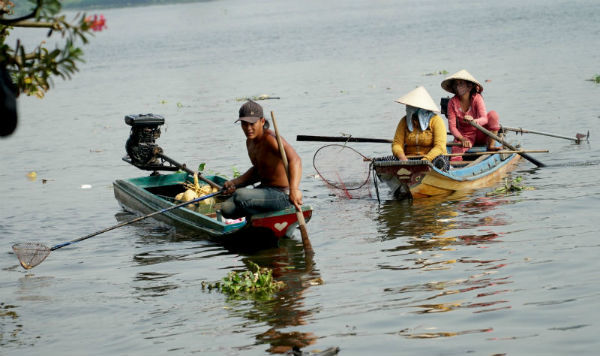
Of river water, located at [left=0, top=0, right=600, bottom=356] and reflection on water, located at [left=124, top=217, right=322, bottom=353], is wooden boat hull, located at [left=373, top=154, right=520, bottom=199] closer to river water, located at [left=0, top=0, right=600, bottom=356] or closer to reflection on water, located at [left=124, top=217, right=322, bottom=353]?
river water, located at [left=0, top=0, right=600, bottom=356]

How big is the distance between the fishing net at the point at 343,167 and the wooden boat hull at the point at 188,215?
64.9 inches

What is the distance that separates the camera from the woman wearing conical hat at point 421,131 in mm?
11969

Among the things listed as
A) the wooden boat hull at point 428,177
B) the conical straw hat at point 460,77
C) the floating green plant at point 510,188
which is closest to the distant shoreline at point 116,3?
the conical straw hat at point 460,77

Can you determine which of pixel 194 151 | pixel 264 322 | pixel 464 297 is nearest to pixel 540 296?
pixel 464 297

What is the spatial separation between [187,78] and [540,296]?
3109 cm

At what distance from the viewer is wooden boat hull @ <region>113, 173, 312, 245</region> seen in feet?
32.2

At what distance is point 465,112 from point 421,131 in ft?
5.87

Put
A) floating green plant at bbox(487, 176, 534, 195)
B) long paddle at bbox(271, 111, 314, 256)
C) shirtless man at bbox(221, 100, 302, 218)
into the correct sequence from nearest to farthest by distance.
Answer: long paddle at bbox(271, 111, 314, 256) < shirtless man at bbox(221, 100, 302, 218) < floating green plant at bbox(487, 176, 534, 195)

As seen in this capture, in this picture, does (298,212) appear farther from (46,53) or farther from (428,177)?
(46,53)

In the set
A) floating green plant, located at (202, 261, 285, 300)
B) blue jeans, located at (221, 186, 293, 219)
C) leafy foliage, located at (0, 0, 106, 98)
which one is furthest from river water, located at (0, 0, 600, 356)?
leafy foliage, located at (0, 0, 106, 98)

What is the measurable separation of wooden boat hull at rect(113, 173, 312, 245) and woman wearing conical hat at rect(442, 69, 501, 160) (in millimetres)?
3872

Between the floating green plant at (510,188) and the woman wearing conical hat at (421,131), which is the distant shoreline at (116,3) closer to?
the floating green plant at (510,188)

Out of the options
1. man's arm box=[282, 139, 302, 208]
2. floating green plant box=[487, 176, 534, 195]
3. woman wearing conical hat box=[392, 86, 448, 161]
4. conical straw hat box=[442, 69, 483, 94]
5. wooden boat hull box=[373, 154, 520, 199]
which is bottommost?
floating green plant box=[487, 176, 534, 195]

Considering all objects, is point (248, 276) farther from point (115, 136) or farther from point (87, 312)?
point (115, 136)
